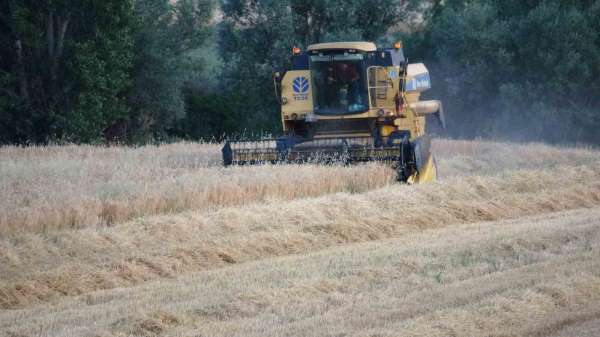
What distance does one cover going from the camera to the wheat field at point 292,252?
772cm

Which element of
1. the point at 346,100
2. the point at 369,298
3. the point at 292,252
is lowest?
the point at 292,252

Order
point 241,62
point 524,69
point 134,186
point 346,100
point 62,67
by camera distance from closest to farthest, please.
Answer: point 134,186, point 346,100, point 62,67, point 241,62, point 524,69

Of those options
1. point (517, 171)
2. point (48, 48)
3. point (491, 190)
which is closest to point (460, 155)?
point (517, 171)

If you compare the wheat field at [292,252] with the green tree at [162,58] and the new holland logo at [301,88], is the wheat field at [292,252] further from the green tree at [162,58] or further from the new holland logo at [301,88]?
the green tree at [162,58]

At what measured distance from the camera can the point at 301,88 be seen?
18375 millimetres

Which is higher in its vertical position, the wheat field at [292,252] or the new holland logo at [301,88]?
the new holland logo at [301,88]

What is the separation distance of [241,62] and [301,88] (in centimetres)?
1690

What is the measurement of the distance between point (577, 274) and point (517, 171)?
921 cm

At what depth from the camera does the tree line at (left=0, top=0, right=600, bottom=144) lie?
1130 inches

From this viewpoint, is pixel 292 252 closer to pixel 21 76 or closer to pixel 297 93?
pixel 297 93

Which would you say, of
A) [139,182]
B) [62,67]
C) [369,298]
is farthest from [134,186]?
[62,67]

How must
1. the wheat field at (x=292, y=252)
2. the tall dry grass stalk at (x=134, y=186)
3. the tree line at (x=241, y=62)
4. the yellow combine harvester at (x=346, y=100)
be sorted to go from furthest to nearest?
the tree line at (x=241, y=62), the yellow combine harvester at (x=346, y=100), the tall dry grass stalk at (x=134, y=186), the wheat field at (x=292, y=252)

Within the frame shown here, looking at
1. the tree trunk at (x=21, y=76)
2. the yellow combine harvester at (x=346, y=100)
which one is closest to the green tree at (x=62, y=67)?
the tree trunk at (x=21, y=76)

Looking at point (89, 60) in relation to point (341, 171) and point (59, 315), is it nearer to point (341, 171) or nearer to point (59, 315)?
point (341, 171)
